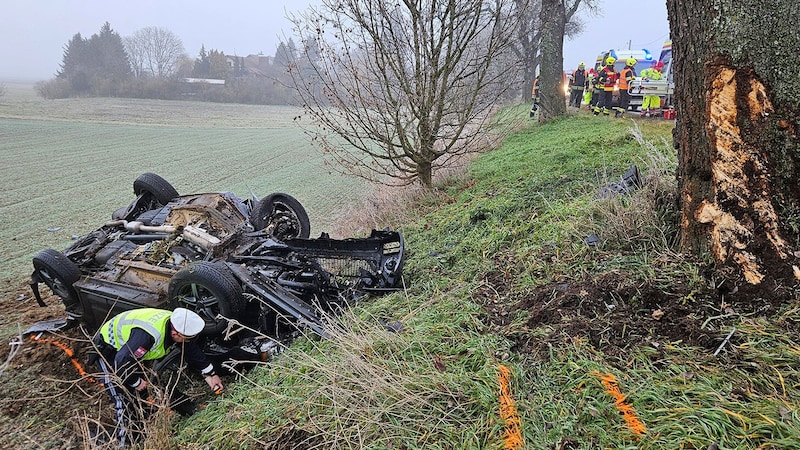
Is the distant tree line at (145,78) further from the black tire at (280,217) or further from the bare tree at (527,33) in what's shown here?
the black tire at (280,217)

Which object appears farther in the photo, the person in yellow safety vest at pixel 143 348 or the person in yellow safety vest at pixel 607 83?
the person in yellow safety vest at pixel 607 83

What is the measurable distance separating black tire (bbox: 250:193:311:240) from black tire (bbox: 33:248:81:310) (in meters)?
2.06

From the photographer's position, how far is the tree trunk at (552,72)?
12477 millimetres

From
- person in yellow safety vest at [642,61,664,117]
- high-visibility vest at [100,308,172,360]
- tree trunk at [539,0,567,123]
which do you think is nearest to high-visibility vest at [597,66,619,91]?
person in yellow safety vest at [642,61,664,117]

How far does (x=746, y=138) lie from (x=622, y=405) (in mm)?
1599

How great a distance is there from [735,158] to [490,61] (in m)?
5.12

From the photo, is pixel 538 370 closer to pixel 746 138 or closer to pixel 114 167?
pixel 746 138

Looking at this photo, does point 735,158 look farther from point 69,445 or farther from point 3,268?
point 3,268

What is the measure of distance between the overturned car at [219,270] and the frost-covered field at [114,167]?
276 cm

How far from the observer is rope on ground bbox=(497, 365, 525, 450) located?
2053mm

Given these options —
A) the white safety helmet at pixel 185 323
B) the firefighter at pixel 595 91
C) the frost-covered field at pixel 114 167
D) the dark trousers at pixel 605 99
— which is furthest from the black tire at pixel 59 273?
the firefighter at pixel 595 91

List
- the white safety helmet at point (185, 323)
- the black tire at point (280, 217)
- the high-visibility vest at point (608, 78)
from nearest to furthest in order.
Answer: the white safety helmet at point (185, 323)
the black tire at point (280, 217)
the high-visibility vest at point (608, 78)

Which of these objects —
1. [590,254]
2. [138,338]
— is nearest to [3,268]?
[138,338]

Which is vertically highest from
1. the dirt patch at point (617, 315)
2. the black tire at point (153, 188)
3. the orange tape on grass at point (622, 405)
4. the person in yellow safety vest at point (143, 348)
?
the black tire at point (153, 188)
